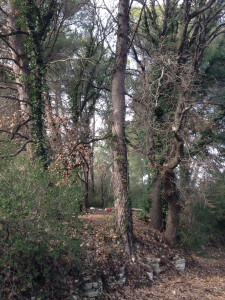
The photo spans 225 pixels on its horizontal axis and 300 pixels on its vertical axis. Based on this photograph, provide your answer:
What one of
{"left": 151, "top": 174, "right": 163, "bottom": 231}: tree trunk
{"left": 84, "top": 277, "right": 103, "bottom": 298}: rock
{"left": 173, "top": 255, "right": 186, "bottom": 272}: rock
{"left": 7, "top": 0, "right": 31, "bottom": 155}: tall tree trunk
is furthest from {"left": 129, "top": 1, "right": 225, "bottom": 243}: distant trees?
{"left": 84, "top": 277, "right": 103, "bottom": 298}: rock

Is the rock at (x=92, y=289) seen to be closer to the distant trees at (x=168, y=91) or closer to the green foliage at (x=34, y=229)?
the green foliage at (x=34, y=229)

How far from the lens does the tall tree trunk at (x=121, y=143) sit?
413 inches

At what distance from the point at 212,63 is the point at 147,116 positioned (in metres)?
5.83

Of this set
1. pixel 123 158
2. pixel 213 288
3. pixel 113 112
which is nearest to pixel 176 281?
pixel 213 288

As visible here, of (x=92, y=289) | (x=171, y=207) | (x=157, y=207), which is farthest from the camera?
(x=157, y=207)

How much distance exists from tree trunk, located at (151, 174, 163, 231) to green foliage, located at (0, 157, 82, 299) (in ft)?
18.8

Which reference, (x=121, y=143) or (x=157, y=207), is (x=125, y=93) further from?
(x=157, y=207)

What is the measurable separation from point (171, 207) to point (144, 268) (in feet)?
9.26

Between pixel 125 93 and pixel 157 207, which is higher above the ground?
pixel 125 93

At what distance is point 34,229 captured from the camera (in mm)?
6762

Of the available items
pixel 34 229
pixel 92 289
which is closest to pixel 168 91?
pixel 92 289

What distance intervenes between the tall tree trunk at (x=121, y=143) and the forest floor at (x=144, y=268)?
395 millimetres

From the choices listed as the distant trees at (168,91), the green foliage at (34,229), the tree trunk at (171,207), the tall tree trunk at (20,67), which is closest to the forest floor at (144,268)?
the tree trunk at (171,207)

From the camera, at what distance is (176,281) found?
9953 millimetres
